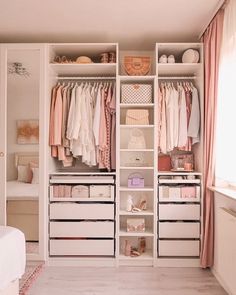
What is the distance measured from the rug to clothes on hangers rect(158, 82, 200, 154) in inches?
71.3

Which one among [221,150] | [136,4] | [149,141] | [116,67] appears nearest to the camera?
[136,4]

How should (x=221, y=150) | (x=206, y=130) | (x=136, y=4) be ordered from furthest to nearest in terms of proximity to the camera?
(x=206, y=130) → (x=221, y=150) → (x=136, y=4)

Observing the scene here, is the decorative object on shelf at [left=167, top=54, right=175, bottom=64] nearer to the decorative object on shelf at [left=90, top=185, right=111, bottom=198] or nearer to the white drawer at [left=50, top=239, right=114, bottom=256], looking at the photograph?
the decorative object on shelf at [left=90, top=185, right=111, bottom=198]

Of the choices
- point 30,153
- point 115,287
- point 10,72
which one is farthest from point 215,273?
point 10,72

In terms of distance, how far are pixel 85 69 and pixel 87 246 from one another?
77.1 inches

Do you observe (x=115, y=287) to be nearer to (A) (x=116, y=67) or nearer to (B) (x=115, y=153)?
(B) (x=115, y=153)

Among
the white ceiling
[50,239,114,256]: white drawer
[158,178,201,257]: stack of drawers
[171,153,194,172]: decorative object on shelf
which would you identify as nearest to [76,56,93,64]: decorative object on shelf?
the white ceiling

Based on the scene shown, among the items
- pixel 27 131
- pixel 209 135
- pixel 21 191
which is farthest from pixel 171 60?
pixel 21 191

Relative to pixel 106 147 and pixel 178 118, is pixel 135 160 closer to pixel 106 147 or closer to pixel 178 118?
pixel 106 147

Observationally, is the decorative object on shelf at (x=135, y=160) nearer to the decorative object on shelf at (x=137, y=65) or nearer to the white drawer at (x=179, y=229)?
the white drawer at (x=179, y=229)

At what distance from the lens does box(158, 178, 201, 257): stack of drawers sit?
3.30 m

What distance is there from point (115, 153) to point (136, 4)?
151cm

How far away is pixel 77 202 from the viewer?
3367 mm

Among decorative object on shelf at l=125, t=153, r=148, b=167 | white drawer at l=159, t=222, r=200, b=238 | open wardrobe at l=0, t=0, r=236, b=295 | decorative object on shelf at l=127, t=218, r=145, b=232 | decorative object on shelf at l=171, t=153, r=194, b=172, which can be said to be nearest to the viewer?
open wardrobe at l=0, t=0, r=236, b=295
